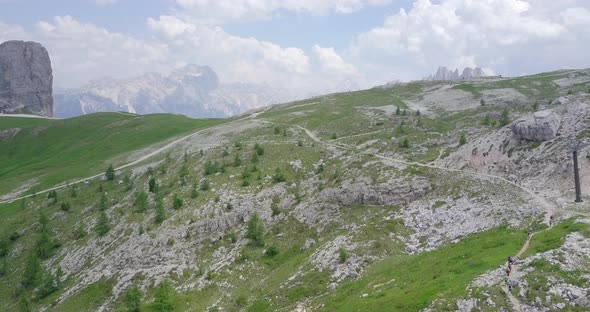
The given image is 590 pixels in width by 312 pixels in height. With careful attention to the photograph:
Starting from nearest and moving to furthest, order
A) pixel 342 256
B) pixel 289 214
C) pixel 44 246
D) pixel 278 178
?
1. pixel 342 256
2. pixel 289 214
3. pixel 44 246
4. pixel 278 178

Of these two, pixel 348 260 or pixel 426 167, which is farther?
pixel 426 167

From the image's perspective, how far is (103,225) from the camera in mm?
83000

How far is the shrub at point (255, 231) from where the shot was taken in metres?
70.6

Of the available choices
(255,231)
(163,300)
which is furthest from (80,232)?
(255,231)

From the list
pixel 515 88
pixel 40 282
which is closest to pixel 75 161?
pixel 40 282

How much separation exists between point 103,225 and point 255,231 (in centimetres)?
3365

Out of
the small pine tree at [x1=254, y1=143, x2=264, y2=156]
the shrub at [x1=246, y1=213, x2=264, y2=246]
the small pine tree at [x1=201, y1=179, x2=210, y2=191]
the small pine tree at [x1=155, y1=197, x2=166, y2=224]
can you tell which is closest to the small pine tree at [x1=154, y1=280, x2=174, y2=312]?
the shrub at [x1=246, y1=213, x2=264, y2=246]

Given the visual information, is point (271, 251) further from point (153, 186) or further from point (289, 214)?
point (153, 186)

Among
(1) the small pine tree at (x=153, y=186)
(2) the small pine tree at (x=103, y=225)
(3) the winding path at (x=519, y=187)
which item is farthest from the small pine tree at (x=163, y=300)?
(3) the winding path at (x=519, y=187)

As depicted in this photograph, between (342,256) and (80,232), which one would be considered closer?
(342,256)

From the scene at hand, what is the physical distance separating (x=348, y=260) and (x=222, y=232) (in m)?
27.5

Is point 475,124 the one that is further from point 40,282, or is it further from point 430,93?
point 40,282

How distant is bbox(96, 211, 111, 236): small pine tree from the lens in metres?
82.4

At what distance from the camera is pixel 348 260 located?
57438 millimetres
